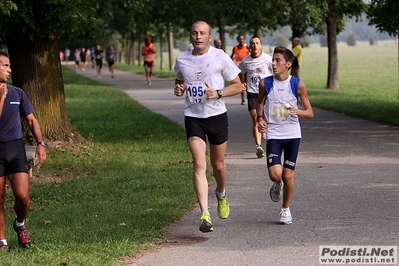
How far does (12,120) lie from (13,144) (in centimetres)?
20

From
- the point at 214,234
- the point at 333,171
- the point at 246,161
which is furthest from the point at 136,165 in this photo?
the point at 214,234

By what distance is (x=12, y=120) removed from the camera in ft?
24.2

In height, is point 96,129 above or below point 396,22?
below

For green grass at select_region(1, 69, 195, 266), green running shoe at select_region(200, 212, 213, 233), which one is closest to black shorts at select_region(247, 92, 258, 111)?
green grass at select_region(1, 69, 195, 266)

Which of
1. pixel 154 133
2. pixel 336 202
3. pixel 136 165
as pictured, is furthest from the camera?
pixel 154 133

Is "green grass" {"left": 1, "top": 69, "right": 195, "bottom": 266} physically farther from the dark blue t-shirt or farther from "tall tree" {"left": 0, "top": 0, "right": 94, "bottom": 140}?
the dark blue t-shirt

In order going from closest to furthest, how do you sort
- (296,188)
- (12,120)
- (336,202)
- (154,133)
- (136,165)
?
(12,120), (336,202), (296,188), (136,165), (154,133)

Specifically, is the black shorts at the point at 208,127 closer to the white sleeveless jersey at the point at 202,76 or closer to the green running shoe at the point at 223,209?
the white sleeveless jersey at the point at 202,76

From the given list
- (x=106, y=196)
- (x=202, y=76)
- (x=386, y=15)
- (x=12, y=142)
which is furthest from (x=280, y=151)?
(x=386, y=15)

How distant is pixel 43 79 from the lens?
48.8 feet

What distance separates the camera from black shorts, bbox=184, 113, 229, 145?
8.18 m

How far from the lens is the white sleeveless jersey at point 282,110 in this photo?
8.48 m

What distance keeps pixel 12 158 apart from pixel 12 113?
374 mm

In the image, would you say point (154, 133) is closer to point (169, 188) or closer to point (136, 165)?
point (136, 165)
